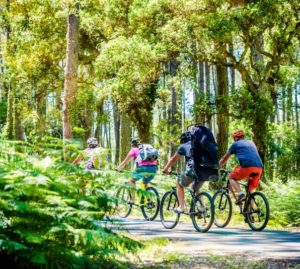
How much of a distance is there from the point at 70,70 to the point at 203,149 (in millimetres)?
10936

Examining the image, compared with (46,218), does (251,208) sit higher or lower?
lower

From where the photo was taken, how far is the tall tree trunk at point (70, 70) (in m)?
20.4

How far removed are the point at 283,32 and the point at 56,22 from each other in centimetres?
1184

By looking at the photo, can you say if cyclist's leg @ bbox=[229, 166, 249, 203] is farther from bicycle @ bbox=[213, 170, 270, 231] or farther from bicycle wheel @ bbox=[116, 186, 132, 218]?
bicycle wheel @ bbox=[116, 186, 132, 218]

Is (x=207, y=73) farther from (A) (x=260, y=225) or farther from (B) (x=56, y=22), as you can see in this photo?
(A) (x=260, y=225)

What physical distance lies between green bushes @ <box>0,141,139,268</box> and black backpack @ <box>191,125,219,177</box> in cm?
505

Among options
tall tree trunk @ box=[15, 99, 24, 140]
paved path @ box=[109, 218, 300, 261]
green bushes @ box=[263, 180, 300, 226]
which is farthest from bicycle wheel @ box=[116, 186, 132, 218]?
tall tree trunk @ box=[15, 99, 24, 140]

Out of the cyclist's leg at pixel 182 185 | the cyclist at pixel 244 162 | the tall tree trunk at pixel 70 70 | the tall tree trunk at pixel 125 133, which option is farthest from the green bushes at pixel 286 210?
the tall tree trunk at pixel 125 133

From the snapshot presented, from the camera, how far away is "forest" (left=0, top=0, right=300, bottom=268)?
5.46 metres

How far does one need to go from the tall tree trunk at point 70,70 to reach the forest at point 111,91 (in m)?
0.04

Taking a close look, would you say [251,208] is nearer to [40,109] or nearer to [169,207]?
[169,207]

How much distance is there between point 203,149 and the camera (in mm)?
10953

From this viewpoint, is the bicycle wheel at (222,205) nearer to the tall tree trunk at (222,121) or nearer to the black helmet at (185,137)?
the black helmet at (185,137)

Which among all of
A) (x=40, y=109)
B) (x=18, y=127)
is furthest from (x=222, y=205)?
(x=18, y=127)
